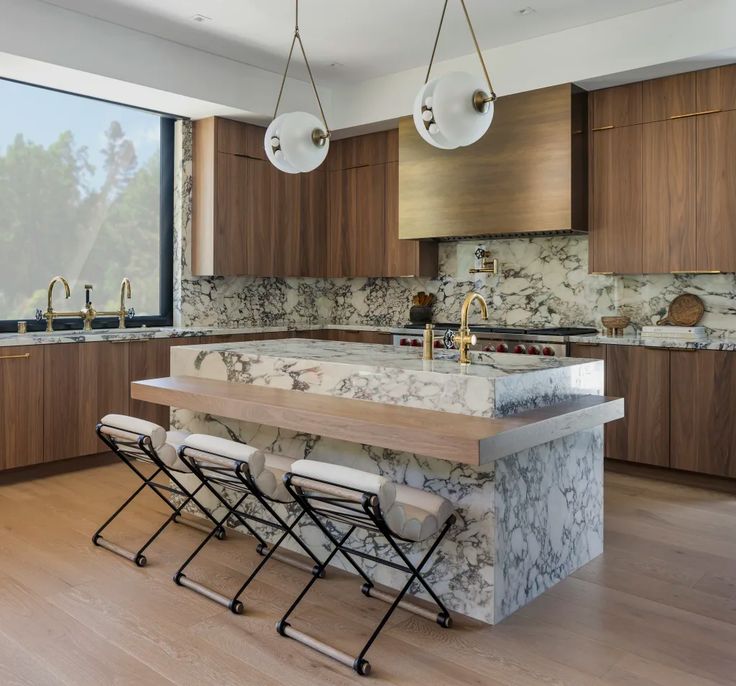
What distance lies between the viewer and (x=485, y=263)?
5.69m

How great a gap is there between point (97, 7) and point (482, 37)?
244 centimetres

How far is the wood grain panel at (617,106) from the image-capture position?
183 inches

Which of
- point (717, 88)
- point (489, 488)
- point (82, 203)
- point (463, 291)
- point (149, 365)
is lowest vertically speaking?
point (489, 488)

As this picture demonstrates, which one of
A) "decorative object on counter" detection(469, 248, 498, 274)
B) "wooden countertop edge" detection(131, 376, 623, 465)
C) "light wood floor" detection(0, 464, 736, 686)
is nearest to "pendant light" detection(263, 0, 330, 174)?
"wooden countertop edge" detection(131, 376, 623, 465)

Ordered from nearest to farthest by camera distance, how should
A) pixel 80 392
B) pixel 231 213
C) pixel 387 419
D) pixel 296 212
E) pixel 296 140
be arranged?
pixel 387 419, pixel 296 140, pixel 80 392, pixel 231 213, pixel 296 212

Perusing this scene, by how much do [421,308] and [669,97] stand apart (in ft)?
7.74

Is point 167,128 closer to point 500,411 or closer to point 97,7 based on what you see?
point 97,7

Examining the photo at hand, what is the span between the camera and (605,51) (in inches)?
178

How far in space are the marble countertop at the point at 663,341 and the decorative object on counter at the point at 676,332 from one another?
0.04 m

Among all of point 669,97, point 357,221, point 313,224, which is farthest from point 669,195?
point 313,224

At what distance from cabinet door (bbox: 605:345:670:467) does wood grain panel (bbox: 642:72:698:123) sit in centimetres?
148

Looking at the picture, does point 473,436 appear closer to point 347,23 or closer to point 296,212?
point 347,23

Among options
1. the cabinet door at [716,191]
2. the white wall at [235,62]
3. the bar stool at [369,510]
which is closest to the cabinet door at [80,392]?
the white wall at [235,62]

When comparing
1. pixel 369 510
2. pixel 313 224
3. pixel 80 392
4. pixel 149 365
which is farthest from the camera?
pixel 313 224
